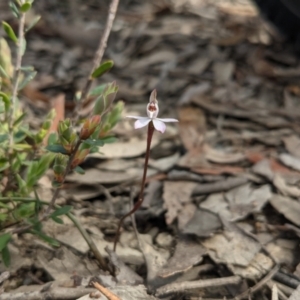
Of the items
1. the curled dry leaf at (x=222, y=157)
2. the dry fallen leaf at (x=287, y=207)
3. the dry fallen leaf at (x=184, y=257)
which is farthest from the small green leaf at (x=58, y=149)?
the curled dry leaf at (x=222, y=157)

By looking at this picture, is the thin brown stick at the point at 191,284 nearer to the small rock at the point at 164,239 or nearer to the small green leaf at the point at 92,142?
the small rock at the point at 164,239

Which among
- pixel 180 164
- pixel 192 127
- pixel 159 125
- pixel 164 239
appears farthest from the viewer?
pixel 192 127

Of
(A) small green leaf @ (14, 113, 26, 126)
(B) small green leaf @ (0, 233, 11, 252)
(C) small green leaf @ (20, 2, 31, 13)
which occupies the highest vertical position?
(C) small green leaf @ (20, 2, 31, 13)

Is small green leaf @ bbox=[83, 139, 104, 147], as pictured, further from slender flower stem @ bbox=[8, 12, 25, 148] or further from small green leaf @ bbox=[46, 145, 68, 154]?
slender flower stem @ bbox=[8, 12, 25, 148]

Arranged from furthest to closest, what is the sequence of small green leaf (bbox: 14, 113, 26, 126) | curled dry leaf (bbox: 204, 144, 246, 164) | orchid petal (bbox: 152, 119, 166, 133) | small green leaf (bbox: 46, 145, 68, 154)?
curled dry leaf (bbox: 204, 144, 246, 164) < small green leaf (bbox: 14, 113, 26, 126) < small green leaf (bbox: 46, 145, 68, 154) < orchid petal (bbox: 152, 119, 166, 133)

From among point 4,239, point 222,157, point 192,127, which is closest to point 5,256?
point 4,239

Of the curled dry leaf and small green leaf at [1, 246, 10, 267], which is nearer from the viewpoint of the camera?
small green leaf at [1, 246, 10, 267]

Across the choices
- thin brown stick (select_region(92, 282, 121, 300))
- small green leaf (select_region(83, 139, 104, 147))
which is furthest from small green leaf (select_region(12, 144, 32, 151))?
thin brown stick (select_region(92, 282, 121, 300))

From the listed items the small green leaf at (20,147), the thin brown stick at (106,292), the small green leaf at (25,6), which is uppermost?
the small green leaf at (25,6)

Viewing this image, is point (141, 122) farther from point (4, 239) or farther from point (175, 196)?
point (175, 196)

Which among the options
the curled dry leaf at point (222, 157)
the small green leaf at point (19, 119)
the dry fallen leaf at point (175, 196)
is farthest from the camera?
the curled dry leaf at point (222, 157)

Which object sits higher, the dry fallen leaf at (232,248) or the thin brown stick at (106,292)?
the thin brown stick at (106,292)

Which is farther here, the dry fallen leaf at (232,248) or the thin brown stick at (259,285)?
the dry fallen leaf at (232,248)
